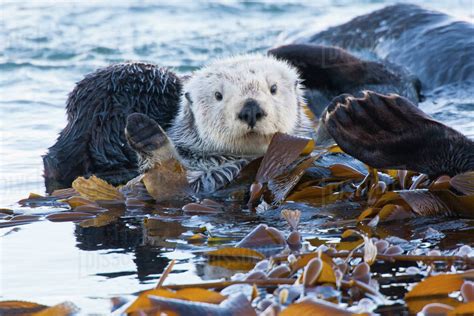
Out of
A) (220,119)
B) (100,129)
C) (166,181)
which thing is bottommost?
(166,181)

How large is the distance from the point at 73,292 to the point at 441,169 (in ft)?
5.76

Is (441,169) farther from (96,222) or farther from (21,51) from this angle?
(21,51)

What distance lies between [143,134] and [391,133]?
4.11 ft

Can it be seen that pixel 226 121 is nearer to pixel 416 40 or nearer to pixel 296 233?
pixel 296 233

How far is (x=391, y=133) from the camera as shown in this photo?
13.2 feet

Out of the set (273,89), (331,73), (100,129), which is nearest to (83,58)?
(331,73)

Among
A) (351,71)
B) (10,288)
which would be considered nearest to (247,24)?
(351,71)

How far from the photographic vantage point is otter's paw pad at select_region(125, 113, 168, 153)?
4.51 m

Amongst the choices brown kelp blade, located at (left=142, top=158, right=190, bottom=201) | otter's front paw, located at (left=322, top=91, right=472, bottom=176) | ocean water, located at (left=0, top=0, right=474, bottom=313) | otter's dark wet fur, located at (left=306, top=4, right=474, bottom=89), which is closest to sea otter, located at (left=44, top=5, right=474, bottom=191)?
otter's front paw, located at (left=322, top=91, right=472, bottom=176)

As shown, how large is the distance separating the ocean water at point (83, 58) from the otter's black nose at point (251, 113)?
3.38 ft

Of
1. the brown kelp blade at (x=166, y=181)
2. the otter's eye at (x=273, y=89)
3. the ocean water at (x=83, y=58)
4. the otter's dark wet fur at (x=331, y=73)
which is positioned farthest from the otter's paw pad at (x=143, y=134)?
the otter's dark wet fur at (x=331, y=73)

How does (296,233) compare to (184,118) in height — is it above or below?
below

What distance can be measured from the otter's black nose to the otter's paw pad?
0.42 metres

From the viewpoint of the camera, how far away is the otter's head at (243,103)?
4.70 metres
